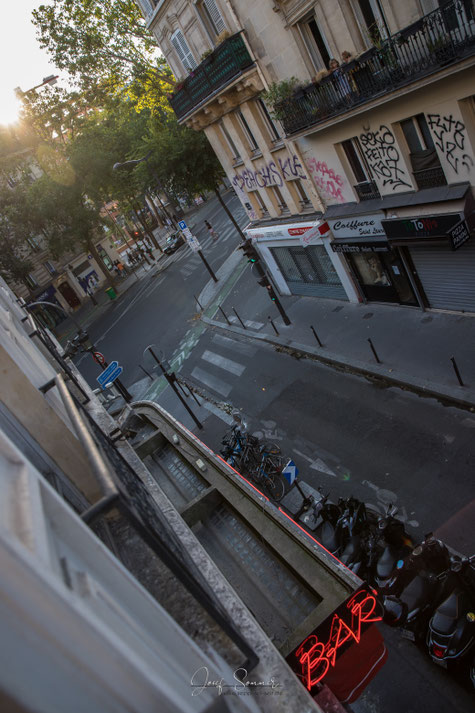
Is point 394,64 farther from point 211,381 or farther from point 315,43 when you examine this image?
point 211,381

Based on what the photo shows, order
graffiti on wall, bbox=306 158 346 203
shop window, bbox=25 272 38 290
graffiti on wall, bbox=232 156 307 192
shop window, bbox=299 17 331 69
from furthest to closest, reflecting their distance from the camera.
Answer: shop window, bbox=25 272 38 290
graffiti on wall, bbox=232 156 307 192
graffiti on wall, bbox=306 158 346 203
shop window, bbox=299 17 331 69

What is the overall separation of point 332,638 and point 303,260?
17.8 meters

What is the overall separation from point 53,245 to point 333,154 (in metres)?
30.1

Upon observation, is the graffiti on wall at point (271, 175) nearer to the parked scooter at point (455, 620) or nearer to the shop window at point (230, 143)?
the shop window at point (230, 143)

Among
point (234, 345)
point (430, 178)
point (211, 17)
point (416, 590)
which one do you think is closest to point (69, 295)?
point (234, 345)

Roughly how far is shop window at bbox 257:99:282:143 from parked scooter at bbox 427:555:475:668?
54.3ft

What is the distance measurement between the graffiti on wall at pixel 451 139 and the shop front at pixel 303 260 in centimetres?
575

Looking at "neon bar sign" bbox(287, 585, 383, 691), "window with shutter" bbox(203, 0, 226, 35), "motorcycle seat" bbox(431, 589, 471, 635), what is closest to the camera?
"neon bar sign" bbox(287, 585, 383, 691)

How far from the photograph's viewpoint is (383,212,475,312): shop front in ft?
40.6

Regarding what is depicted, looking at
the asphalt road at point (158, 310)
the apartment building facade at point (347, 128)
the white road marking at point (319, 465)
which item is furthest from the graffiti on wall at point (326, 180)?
the asphalt road at point (158, 310)

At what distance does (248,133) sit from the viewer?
781 inches

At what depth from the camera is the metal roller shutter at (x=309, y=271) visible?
1930 cm

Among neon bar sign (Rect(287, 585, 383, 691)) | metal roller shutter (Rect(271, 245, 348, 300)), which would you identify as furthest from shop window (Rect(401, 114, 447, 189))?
neon bar sign (Rect(287, 585, 383, 691))

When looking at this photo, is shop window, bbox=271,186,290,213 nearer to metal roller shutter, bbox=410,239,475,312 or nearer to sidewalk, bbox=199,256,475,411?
sidewalk, bbox=199,256,475,411
